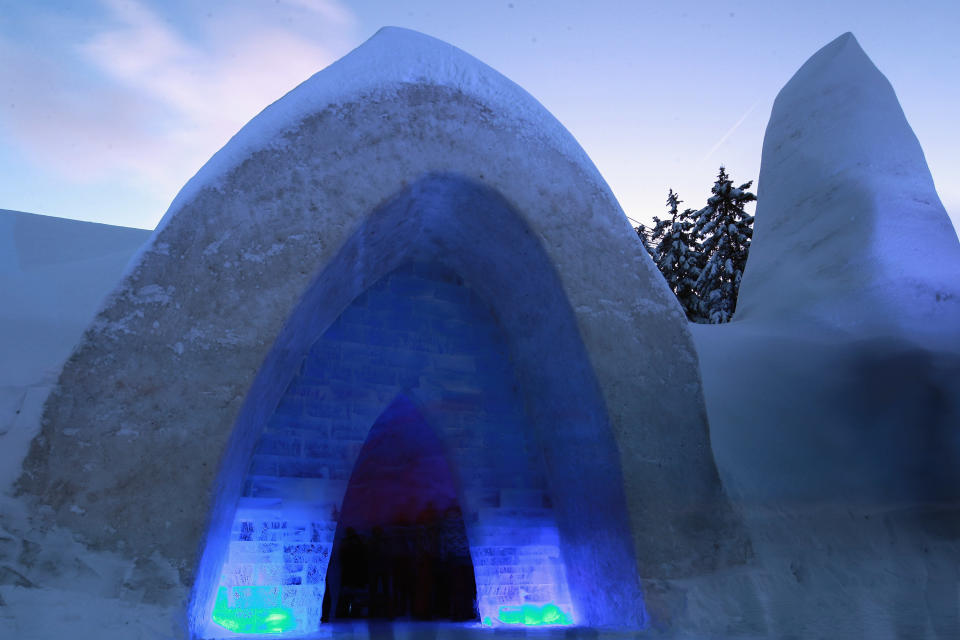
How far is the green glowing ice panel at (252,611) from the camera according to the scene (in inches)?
215

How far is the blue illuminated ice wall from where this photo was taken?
5977 mm

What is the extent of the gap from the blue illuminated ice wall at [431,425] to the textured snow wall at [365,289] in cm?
31

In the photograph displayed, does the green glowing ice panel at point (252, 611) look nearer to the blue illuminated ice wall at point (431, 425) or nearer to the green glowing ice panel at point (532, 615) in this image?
the blue illuminated ice wall at point (431, 425)

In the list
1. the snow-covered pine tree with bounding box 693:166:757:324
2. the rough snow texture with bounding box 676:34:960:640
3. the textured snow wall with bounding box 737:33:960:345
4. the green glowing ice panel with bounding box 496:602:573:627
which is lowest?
the green glowing ice panel with bounding box 496:602:573:627

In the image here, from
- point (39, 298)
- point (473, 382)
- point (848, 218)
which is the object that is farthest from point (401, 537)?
point (848, 218)

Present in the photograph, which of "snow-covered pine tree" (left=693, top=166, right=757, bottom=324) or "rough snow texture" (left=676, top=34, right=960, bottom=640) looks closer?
"rough snow texture" (left=676, top=34, right=960, bottom=640)

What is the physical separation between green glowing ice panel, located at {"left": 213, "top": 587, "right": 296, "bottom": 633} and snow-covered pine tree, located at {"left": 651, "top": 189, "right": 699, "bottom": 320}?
629 inches

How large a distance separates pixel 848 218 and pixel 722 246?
12528mm

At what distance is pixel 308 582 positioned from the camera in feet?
19.8

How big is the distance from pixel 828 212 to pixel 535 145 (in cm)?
359

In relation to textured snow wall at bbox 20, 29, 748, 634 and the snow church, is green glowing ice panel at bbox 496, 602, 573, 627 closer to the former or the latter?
the snow church

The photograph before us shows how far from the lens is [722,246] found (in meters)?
19.4

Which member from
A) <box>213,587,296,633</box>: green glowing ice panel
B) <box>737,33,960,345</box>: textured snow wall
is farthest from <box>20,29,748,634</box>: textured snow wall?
<box>737,33,960,345</box>: textured snow wall

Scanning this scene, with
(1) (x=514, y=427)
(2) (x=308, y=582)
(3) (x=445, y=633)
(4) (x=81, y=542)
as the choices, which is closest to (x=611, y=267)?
(1) (x=514, y=427)
